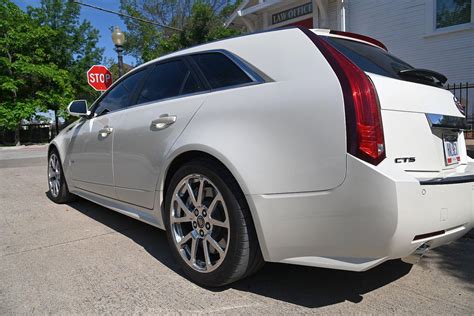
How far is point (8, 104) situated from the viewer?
22.9m

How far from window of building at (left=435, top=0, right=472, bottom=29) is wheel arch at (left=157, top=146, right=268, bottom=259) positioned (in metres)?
10.1

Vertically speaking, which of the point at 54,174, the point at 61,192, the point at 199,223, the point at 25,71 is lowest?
the point at 61,192

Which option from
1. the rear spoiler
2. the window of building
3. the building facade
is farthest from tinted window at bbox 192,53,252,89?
the window of building

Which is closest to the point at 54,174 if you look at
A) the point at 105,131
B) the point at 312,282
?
the point at 105,131

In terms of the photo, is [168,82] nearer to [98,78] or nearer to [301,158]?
[301,158]

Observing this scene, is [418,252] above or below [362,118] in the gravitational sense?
below

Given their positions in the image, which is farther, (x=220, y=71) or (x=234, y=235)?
(x=220, y=71)

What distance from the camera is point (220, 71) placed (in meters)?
2.93

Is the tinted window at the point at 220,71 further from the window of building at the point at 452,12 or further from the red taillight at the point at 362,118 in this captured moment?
the window of building at the point at 452,12

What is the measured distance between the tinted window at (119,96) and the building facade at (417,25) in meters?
7.85

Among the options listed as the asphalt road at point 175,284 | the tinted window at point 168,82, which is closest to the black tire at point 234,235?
the asphalt road at point 175,284

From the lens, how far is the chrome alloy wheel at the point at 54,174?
17.9 ft

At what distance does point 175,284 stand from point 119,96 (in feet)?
6.82

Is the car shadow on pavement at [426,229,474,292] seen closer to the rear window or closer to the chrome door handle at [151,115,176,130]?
the rear window
